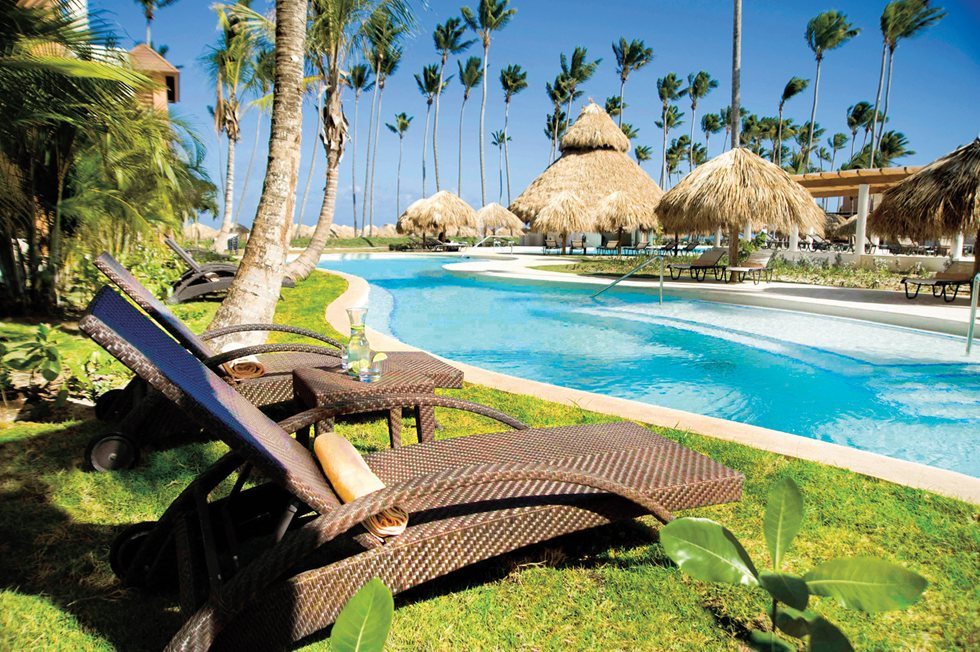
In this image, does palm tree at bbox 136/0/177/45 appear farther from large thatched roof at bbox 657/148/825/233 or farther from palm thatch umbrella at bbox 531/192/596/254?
large thatched roof at bbox 657/148/825/233

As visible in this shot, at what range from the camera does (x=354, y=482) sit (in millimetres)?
1656

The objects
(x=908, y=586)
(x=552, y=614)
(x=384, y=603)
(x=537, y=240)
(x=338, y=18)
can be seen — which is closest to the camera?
(x=384, y=603)

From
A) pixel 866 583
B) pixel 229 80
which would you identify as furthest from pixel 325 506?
pixel 229 80

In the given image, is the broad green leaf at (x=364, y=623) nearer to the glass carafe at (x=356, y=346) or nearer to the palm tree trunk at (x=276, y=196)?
the glass carafe at (x=356, y=346)

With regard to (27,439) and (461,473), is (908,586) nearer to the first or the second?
(461,473)

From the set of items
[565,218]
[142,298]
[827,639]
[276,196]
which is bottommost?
[827,639]

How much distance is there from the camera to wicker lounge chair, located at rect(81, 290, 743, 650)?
138cm

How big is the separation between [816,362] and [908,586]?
21.4ft

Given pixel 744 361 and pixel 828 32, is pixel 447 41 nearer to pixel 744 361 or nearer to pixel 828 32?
pixel 828 32

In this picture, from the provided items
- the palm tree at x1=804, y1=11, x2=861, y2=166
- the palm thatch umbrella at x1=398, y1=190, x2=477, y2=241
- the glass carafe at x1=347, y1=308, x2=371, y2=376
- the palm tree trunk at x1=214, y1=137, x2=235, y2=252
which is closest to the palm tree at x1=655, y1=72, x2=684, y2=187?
the palm tree at x1=804, y1=11, x2=861, y2=166

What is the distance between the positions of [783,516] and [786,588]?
155 millimetres

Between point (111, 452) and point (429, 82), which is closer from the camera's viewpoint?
point (111, 452)

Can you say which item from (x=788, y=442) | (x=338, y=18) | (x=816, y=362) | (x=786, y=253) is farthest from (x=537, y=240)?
(x=788, y=442)

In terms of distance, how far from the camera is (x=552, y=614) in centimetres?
180
